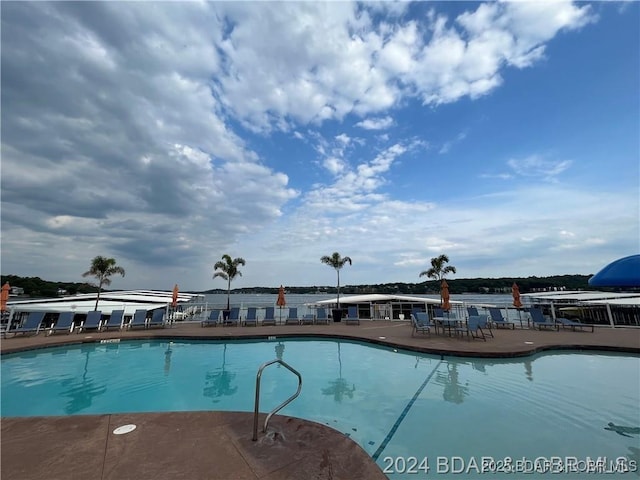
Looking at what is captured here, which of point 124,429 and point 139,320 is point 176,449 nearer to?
point 124,429

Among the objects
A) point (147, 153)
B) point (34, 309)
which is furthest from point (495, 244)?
point (34, 309)

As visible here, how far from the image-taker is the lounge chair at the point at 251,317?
14258 millimetres

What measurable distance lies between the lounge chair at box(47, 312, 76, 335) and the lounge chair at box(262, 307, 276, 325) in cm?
802

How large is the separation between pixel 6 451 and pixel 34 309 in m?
14.1

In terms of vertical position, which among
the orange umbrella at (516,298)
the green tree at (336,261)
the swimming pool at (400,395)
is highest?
the green tree at (336,261)

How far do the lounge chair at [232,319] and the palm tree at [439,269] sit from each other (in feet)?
37.8

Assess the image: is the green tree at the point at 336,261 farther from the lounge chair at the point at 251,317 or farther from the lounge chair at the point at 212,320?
the lounge chair at the point at 212,320

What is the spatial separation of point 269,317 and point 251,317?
3.25 ft

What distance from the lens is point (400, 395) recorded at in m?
5.51

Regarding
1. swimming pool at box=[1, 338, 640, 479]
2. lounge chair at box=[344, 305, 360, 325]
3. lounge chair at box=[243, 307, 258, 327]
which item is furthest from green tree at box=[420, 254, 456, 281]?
lounge chair at box=[243, 307, 258, 327]

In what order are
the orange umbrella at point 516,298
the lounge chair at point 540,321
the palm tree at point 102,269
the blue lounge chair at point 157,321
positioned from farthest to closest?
the palm tree at point 102,269 → the blue lounge chair at point 157,321 → the orange umbrella at point 516,298 → the lounge chair at point 540,321

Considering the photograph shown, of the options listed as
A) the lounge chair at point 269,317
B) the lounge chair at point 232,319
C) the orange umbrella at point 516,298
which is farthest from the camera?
the lounge chair at point 269,317

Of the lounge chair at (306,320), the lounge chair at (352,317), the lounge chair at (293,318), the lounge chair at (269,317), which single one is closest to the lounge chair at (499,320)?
the lounge chair at (352,317)

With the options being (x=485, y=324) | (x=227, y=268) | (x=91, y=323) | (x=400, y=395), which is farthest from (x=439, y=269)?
(x=91, y=323)
